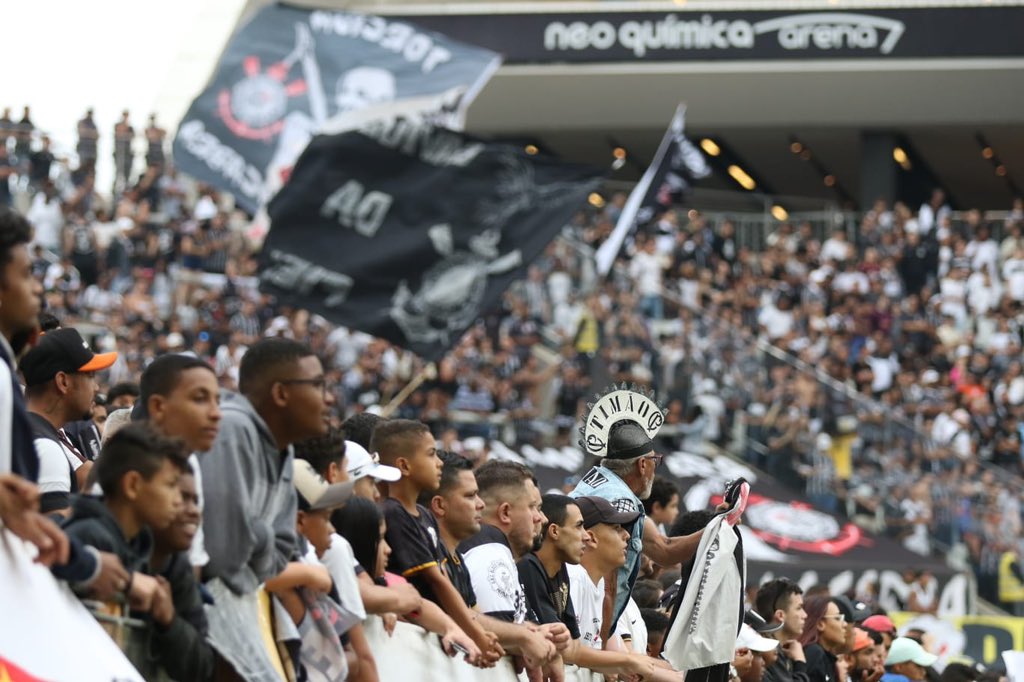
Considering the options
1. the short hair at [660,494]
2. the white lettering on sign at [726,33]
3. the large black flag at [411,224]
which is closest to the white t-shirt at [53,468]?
the short hair at [660,494]

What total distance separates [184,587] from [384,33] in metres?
18.8

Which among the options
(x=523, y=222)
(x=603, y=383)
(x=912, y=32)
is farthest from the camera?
(x=912, y=32)

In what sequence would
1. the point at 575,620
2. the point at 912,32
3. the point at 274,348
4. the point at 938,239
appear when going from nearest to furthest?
the point at 274,348
the point at 575,620
the point at 938,239
the point at 912,32

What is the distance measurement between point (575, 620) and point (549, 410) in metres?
15.9

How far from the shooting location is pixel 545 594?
8508mm

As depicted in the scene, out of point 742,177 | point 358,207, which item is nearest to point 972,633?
point 358,207

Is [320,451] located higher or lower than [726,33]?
lower

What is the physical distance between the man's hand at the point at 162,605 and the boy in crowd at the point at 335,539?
1.00 meters

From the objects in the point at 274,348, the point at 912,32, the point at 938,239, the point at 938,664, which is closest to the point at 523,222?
the point at 938,664

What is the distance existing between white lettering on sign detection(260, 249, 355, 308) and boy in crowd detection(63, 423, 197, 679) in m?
10.8

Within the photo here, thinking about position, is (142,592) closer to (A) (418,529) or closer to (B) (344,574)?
(B) (344,574)

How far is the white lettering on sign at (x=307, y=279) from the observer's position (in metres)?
16.2

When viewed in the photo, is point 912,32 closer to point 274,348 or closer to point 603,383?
point 603,383

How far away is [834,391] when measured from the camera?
24.0 meters
